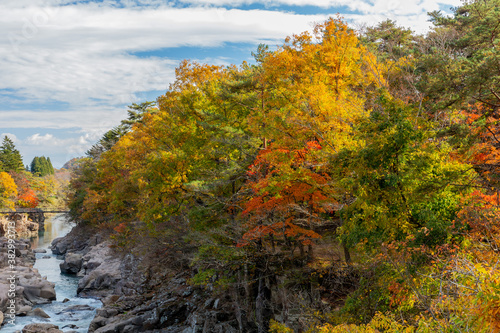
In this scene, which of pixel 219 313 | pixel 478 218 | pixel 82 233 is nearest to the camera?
pixel 478 218

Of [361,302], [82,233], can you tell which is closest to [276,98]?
[361,302]

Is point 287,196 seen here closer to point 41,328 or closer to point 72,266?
point 41,328

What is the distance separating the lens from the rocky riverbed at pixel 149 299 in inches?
812

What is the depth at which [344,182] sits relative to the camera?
1184 cm

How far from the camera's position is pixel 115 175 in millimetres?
43719

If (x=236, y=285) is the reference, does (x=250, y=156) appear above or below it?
above

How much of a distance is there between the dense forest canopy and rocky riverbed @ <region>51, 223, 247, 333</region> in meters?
1.35

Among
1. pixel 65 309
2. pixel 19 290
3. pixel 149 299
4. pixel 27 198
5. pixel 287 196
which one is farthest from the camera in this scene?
pixel 27 198

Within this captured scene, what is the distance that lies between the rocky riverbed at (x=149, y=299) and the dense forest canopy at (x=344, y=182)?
1.35 m

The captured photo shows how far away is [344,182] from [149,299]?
2012 centimetres

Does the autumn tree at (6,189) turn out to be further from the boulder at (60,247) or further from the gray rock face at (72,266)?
Answer: the gray rock face at (72,266)

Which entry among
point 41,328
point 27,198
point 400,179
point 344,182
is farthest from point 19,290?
point 27,198

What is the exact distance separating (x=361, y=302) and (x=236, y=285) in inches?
358

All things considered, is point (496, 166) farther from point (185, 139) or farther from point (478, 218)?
point (185, 139)
